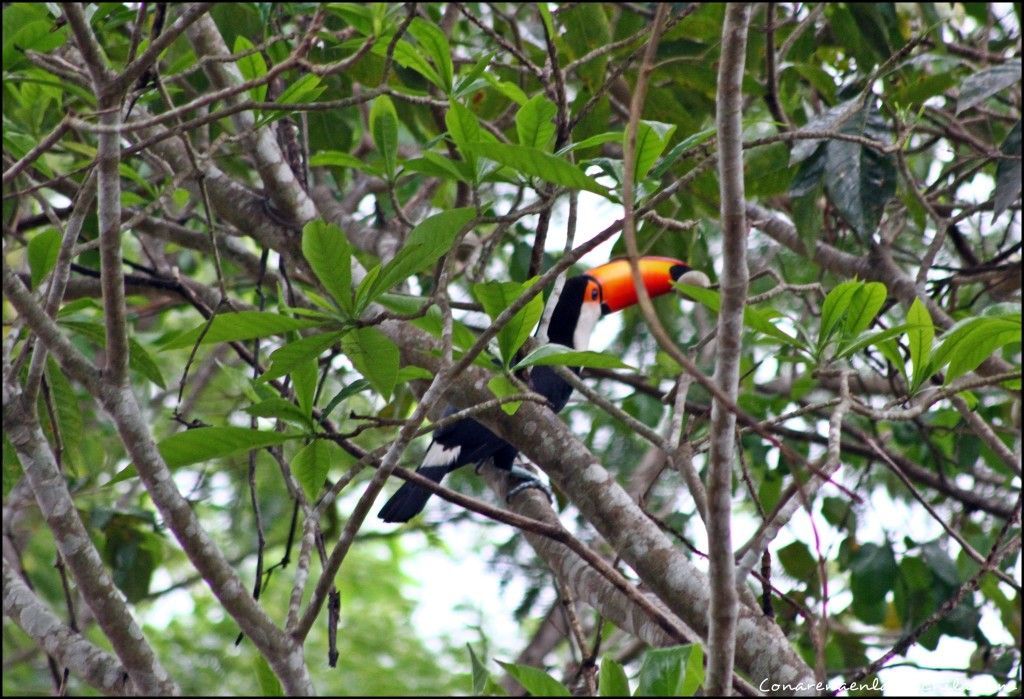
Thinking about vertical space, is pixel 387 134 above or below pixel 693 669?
above

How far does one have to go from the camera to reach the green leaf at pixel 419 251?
1729mm

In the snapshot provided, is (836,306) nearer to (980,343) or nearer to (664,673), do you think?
(980,343)

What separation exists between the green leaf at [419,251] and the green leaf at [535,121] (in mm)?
228

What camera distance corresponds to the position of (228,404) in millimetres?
4543

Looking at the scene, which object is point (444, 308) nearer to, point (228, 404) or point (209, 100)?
point (209, 100)

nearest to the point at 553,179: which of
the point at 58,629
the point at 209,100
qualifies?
the point at 209,100

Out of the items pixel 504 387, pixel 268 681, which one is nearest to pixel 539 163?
pixel 504 387

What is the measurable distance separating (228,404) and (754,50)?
261 cm

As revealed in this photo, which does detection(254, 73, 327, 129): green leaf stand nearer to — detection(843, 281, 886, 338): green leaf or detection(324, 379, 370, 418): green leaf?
detection(324, 379, 370, 418): green leaf

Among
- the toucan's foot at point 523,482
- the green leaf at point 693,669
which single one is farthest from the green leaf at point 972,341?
the toucan's foot at point 523,482

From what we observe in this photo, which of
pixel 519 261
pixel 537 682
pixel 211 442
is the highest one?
pixel 519 261

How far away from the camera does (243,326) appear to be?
169 cm

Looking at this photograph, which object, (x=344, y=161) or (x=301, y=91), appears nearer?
(x=301, y=91)

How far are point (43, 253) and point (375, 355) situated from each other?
2.81 ft
